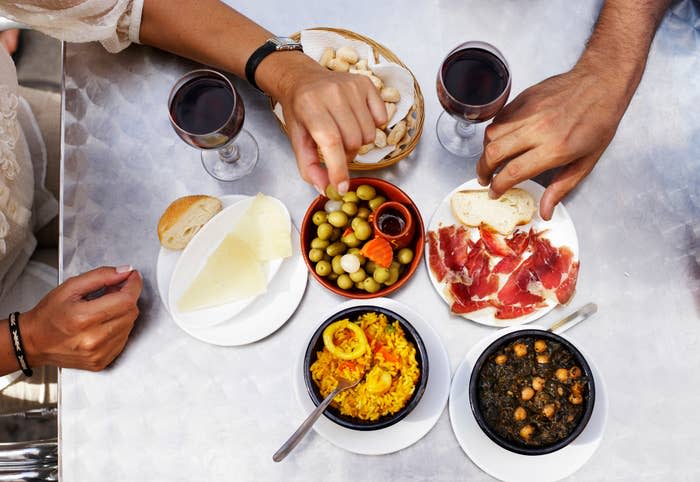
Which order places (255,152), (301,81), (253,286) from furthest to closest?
(255,152) < (253,286) < (301,81)

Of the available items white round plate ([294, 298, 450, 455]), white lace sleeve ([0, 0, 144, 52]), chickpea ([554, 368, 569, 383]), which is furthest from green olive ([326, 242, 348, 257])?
white lace sleeve ([0, 0, 144, 52])

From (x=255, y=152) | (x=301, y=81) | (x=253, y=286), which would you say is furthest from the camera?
(x=255, y=152)

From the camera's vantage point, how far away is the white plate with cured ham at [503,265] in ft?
4.04

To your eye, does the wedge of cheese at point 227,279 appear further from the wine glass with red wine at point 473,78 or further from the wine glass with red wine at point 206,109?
the wine glass with red wine at point 473,78

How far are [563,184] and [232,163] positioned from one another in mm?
712

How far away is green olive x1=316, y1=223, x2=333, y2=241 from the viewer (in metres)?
1.21

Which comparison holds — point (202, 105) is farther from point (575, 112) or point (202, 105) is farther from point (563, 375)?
point (563, 375)

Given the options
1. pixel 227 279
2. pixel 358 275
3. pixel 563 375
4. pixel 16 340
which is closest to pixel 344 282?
pixel 358 275

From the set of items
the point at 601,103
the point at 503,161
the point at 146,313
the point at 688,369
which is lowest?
the point at 146,313

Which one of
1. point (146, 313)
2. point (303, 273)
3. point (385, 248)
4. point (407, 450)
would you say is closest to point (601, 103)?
point (385, 248)

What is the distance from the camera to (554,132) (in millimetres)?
1162

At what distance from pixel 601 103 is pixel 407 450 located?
81cm

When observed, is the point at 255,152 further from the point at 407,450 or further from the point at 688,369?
the point at 688,369

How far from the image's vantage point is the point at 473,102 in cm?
119
